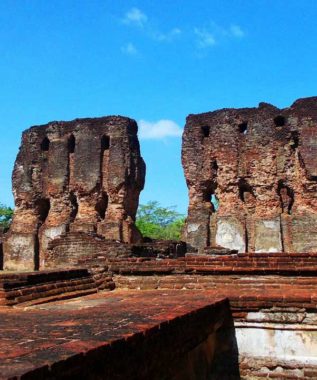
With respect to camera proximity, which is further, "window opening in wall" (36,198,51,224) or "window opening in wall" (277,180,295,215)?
"window opening in wall" (36,198,51,224)

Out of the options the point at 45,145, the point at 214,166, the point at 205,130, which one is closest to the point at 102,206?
the point at 45,145

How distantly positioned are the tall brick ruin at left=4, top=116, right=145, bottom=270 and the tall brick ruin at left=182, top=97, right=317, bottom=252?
277 cm

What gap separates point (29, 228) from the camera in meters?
24.2

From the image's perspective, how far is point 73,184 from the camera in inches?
937

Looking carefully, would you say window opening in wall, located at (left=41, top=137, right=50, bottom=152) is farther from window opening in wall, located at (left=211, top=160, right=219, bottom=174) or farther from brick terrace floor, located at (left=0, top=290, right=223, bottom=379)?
brick terrace floor, located at (left=0, top=290, right=223, bottom=379)

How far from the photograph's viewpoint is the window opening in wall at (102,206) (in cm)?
2323

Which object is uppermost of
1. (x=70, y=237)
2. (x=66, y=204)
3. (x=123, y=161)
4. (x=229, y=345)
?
(x=123, y=161)

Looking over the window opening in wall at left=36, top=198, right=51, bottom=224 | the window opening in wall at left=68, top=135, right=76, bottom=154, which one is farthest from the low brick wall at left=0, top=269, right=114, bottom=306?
the window opening in wall at left=36, top=198, right=51, bottom=224

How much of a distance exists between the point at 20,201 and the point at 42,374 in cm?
2362

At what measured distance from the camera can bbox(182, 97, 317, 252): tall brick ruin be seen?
20609 millimetres

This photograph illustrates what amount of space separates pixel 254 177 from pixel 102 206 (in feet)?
23.0

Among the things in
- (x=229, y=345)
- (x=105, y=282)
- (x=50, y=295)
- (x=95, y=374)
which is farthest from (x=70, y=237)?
(x=95, y=374)

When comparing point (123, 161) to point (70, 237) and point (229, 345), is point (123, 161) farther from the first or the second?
point (229, 345)

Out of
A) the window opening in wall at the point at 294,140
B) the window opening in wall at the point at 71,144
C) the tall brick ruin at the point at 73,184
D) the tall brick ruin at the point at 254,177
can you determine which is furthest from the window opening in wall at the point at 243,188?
the window opening in wall at the point at 71,144
